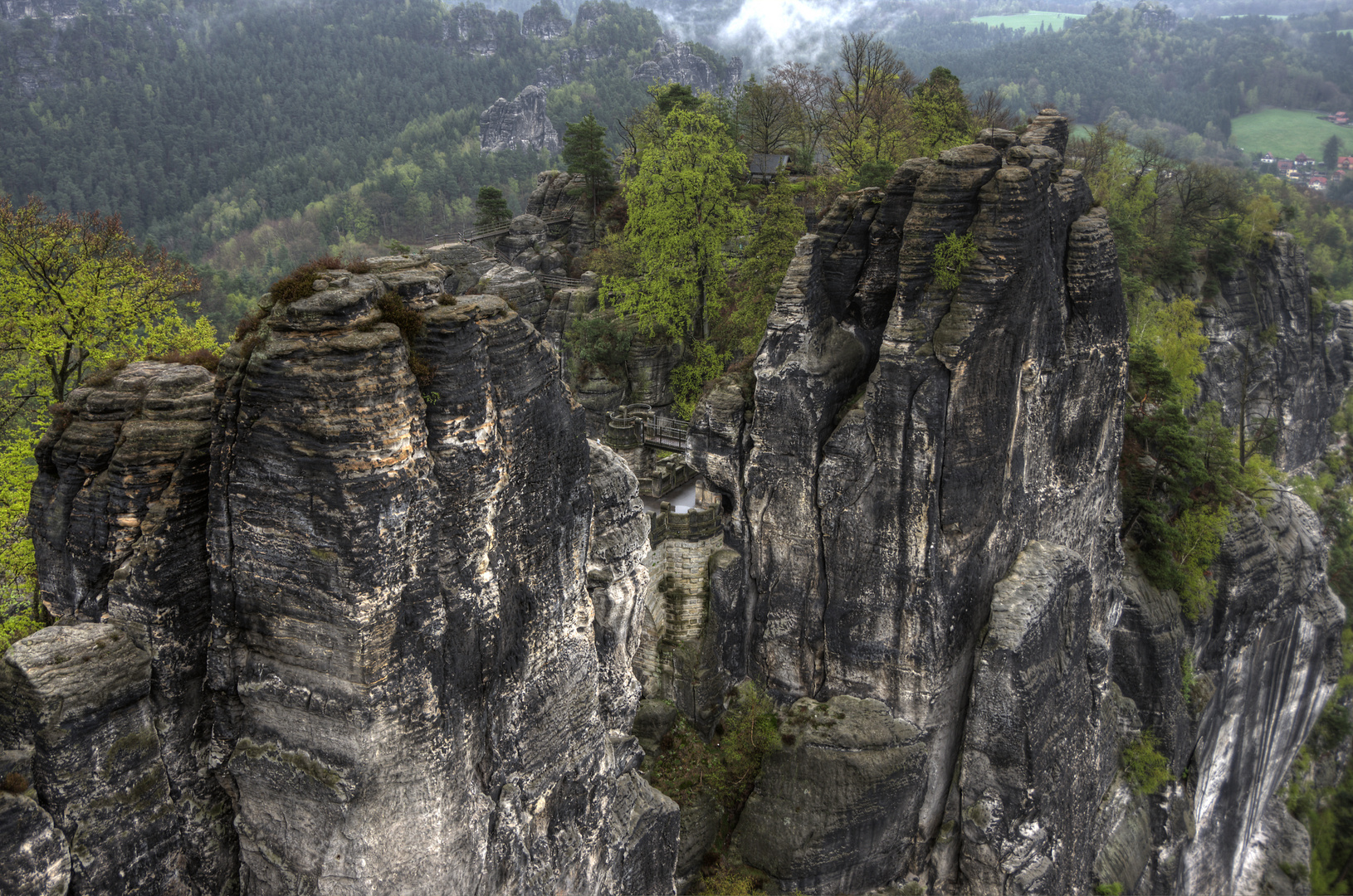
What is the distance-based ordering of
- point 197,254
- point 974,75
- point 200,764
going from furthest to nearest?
point 974,75 → point 197,254 → point 200,764

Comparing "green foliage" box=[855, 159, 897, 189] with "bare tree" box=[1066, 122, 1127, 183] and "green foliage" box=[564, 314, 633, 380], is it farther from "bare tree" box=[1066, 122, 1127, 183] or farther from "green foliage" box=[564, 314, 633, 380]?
"bare tree" box=[1066, 122, 1127, 183]

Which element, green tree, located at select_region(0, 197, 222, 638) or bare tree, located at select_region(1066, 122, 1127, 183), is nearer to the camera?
green tree, located at select_region(0, 197, 222, 638)

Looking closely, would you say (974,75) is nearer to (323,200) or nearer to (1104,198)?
(323,200)

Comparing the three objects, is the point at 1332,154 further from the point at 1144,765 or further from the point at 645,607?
the point at 645,607

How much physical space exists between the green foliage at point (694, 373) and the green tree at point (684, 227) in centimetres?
116

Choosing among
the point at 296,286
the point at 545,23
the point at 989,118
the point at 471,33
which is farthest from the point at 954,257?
the point at 545,23

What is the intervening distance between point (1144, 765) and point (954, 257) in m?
17.9

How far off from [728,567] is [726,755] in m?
4.63

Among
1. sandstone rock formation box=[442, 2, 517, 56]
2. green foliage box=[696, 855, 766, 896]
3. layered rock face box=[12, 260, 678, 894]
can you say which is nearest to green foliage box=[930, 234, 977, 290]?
layered rock face box=[12, 260, 678, 894]

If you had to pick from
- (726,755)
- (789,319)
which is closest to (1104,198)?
(789,319)

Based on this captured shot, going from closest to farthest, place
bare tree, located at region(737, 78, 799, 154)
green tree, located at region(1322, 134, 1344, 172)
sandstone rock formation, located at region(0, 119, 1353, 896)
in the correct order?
sandstone rock formation, located at region(0, 119, 1353, 896), bare tree, located at region(737, 78, 799, 154), green tree, located at region(1322, 134, 1344, 172)

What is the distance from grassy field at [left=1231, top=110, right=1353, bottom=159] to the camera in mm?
144125

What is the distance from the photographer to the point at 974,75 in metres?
172

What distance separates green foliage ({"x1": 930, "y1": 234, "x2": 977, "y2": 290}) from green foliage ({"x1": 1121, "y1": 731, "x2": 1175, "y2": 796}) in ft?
55.7
